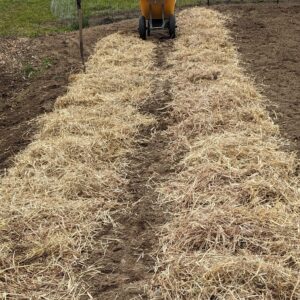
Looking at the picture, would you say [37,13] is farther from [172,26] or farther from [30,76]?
[30,76]

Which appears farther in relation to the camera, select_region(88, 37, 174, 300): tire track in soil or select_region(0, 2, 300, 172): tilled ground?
select_region(0, 2, 300, 172): tilled ground

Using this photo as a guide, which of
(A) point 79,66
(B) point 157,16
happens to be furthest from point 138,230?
(B) point 157,16

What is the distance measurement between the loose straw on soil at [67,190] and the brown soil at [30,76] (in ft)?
1.11

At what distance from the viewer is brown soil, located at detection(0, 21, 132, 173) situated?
21.1 ft

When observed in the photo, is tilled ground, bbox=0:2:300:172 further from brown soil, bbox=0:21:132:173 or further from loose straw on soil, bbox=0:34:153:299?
loose straw on soil, bbox=0:34:153:299

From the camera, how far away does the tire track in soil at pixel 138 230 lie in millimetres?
3502

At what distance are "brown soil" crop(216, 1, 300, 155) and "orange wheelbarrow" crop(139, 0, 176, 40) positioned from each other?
1.53m

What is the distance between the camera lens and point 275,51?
365 inches

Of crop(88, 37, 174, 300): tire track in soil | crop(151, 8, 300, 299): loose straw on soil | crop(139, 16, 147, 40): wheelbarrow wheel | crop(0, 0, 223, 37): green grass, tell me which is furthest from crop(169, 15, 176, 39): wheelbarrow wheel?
crop(88, 37, 174, 300): tire track in soil

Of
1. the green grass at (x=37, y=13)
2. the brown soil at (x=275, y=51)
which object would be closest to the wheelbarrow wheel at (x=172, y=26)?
the brown soil at (x=275, y=51)

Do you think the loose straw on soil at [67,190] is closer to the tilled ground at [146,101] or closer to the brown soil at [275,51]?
the tilled ground at [146,101]

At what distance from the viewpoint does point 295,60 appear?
28.4ft

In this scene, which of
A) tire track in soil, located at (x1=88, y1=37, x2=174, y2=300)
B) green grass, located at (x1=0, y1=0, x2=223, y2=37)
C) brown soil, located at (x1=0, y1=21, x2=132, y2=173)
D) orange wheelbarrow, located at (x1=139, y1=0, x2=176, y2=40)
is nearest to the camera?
tire track in soil, located at (x1=88, y1=37, x2=174, y2=300)

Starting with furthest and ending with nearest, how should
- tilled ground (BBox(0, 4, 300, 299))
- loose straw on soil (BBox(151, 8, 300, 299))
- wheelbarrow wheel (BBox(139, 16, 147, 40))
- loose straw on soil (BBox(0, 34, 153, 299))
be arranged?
wheelbarrow wheel (BBox(139, 16, 147, 40))
tilled ground (BBox(0, 4, 300, 299))
loose straw on soil (BBox(0, 34, 153, 299))
loose straw on soil (BBox(151, 8, 300, 299))
